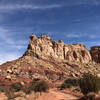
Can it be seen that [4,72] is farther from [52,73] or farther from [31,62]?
[52,73]

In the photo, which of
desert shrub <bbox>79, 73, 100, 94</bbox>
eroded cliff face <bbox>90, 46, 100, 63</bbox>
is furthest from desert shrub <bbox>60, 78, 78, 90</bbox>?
eroded cliff face <bbox>90, 46, 100, 63</bbox>

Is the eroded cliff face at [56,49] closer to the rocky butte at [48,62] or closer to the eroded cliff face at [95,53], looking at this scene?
the rocky butte at [48,62]

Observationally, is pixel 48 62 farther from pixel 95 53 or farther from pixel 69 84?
pixel 95 53

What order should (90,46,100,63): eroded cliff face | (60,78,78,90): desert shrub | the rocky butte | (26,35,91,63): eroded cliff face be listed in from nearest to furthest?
1. (60,78,78,90): desert shrub
2. the rocky butte
3. (26,35,91,63): eroded cliff face
4. (90,46,100,63): eroded cliff face

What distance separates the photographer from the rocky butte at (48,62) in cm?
4031

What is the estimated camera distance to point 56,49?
2450 inches

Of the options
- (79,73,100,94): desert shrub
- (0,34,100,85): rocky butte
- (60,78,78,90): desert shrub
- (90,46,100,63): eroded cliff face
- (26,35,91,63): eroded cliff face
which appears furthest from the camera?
(90,46,100,63): eroded cliff face

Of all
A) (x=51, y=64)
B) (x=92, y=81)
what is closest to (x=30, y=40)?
(x=51, y=64)

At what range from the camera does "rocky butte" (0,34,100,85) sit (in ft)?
132

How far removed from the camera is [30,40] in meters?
58.1

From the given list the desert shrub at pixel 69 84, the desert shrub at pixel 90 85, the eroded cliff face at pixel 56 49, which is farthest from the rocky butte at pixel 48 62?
the desert shrub at pixel 90 85

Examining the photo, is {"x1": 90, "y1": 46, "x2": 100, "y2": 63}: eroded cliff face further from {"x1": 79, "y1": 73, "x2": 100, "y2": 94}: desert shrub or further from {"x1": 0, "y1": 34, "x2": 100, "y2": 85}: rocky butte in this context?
{"x1": 79, "y1": 73, "x2": 100, "y2": 94}: desert shrub

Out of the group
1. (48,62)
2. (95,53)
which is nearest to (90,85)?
(48,62)

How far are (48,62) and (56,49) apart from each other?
12701 mm
